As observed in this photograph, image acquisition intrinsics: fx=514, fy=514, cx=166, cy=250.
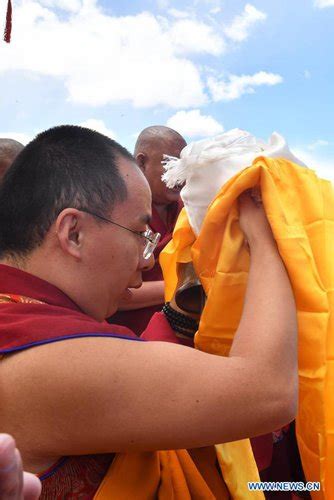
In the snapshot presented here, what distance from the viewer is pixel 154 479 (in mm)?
1188

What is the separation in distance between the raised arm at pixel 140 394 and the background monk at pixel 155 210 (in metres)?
1.77

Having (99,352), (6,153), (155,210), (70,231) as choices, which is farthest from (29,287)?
(155,210)

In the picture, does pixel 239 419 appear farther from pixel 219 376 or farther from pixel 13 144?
pixel 13 144

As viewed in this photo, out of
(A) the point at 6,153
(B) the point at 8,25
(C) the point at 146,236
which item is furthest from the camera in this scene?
(B) the point at 8,25

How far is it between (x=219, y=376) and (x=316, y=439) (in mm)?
423

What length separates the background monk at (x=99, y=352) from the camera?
952 millimetres

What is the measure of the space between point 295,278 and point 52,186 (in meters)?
0.62

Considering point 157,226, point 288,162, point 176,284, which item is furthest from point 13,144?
point 288,162

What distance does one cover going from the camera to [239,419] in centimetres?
98

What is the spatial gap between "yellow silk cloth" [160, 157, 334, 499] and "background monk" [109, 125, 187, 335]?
1.42m

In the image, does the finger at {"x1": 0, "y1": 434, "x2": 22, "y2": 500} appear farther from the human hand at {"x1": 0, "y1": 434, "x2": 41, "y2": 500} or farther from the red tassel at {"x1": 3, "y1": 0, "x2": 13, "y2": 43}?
the red tassel at {"x1": 3, "y1": 0, "x2": 13, "y2": 43}

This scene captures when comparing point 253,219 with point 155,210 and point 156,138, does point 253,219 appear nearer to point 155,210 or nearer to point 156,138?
point 155,210

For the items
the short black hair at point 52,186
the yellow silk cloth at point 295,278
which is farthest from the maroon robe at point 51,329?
the yellow silk cloth at point 295,278

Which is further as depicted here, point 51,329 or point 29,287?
point 29,287
